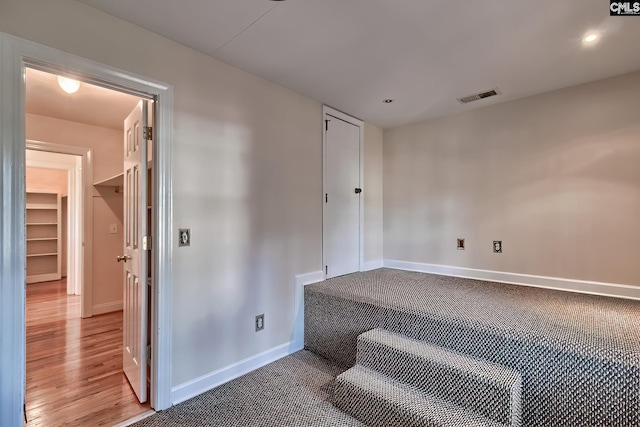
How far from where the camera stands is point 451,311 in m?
2.02

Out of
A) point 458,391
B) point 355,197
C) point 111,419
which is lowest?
point 111,419

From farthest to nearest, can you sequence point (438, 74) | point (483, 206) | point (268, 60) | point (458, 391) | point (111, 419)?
point (483, 206), point (438, 74), point (268, 60), point (111, 419), point (458, 391)

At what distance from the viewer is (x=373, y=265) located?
367 centimetres

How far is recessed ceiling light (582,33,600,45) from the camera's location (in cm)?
182

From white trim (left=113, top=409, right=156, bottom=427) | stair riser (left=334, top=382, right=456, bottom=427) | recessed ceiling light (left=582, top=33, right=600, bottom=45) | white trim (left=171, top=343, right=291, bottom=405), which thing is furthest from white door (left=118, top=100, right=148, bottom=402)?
recessed ceiling light (left=582, top=33, right=600, bottom=45)

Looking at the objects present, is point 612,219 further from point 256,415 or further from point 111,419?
point 111,419

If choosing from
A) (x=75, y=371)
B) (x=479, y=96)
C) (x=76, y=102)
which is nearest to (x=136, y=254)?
(x=75, y=371)

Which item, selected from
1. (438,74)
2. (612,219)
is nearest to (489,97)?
(438,74)

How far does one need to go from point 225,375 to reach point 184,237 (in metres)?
1.09

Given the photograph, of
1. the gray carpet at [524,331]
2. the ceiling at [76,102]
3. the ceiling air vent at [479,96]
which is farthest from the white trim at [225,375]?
the ceiling air vent at [479,96]

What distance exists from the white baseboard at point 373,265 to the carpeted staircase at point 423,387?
58.7 inches

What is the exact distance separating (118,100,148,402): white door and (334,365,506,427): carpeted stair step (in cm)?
135

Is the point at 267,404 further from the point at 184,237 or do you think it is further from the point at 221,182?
the point at 221,182

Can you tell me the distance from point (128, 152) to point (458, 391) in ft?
9.09
